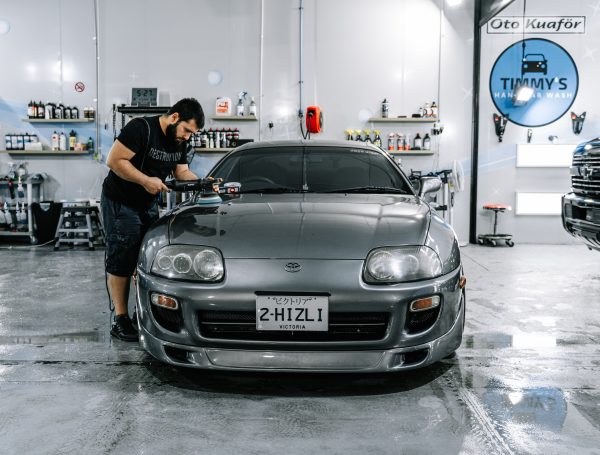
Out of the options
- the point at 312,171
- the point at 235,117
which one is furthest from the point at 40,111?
the point at 312,171

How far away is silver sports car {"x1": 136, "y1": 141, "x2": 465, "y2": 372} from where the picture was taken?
78.4 inches

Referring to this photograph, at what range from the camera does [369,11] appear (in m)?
8.07

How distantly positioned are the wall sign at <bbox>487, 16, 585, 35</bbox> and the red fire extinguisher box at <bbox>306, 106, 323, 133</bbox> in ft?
9.10

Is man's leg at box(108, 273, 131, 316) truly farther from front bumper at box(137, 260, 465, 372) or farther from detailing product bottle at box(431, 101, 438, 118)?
detailing product bottle at box(431, 101, 438, 118)

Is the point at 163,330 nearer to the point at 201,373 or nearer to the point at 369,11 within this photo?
the point at 201,373

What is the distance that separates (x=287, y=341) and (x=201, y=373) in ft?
2.03

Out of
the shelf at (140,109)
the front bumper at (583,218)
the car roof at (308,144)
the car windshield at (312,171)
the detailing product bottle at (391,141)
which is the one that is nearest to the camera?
the car windshield at (312,171)

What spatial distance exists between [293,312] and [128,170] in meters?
1.30

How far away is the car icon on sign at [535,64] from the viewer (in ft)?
26.0

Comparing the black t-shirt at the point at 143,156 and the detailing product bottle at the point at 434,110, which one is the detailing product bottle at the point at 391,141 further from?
the black t-shirt at the point at 143,156

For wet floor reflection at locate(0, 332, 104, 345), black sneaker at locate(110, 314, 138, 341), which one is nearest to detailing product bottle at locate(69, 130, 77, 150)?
wet floor reflection at locate(0, 332, 104, 345)

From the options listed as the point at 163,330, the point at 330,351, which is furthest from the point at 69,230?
the point at 330,351

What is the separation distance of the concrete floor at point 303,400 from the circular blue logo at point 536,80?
5299 millimetres

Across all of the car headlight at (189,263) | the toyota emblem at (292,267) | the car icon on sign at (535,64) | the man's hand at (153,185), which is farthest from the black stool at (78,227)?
the car icon on sign at (535,64)
